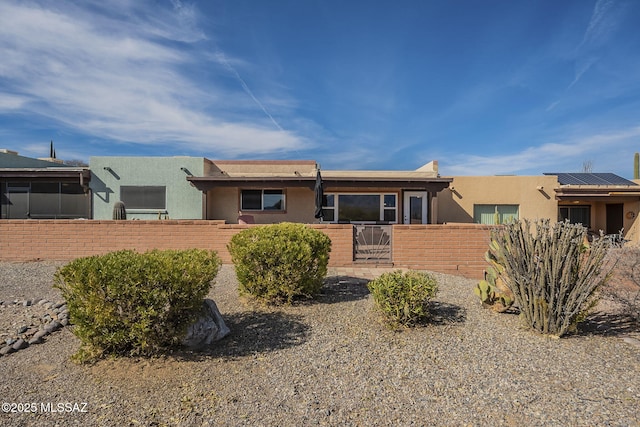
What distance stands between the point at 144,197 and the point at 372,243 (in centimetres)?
1240

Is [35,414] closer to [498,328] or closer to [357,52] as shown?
[498,328]

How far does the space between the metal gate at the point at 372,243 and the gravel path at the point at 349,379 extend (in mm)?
4850

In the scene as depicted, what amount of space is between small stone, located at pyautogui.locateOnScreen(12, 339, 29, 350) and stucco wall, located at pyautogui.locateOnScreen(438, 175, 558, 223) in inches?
649

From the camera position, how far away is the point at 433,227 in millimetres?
9766

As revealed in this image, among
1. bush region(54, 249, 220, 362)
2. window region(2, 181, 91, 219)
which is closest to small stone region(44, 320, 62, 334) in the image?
bush region(54, 249, 220, 362)

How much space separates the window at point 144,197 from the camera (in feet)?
54.9

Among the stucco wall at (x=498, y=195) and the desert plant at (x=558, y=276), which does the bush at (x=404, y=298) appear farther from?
the stucco wall at (x=498, y=195)

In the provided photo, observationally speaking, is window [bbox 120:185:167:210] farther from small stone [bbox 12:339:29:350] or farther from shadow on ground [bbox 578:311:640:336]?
shadow on ground [bbox 578:311:640:336]

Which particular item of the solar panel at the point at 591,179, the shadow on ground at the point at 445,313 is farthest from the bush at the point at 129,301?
the solar panel at the point at 591,179

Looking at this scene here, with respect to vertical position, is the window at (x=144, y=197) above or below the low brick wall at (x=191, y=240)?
above

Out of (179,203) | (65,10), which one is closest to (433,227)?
(65,10)

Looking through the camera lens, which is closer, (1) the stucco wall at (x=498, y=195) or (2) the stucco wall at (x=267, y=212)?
(2) the stucco wall at (x=267, y=212)

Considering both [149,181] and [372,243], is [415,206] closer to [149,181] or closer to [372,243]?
[372,243]

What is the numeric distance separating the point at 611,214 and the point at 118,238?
24656 millimetres
